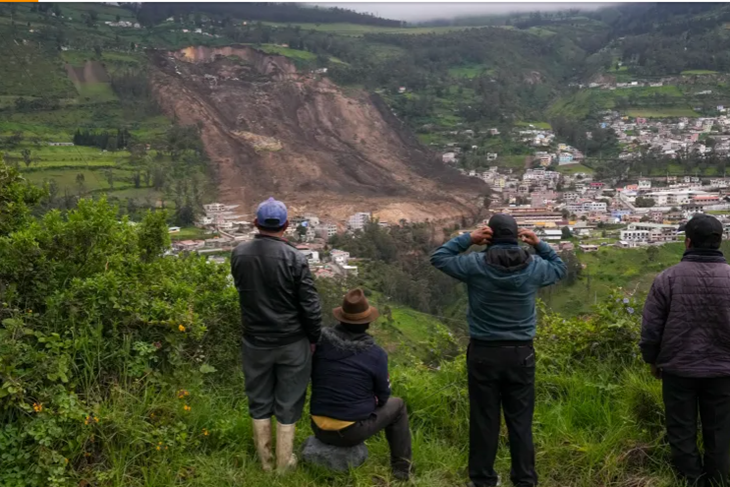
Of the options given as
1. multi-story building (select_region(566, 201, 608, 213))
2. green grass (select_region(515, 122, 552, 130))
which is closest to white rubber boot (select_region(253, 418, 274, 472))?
multi-story building (select_region(566, 201, 608, 213))

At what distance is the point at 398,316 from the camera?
1895 centimetres

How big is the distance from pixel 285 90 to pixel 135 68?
46.4 feet

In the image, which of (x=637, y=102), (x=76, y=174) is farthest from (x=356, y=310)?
(x=637, y=102)

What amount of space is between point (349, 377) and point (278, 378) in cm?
38

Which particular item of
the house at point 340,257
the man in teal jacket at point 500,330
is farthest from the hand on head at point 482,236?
the house at point 340,257

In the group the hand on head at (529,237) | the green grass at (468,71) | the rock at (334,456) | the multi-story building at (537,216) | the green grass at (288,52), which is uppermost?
the green grass at (288,52)

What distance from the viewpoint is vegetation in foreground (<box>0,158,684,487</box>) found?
2.63m

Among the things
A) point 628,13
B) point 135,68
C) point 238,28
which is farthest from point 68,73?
point 628,13

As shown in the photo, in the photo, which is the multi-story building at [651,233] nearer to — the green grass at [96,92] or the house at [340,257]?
the house at [340,257]

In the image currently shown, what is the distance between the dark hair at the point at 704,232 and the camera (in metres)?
2.66

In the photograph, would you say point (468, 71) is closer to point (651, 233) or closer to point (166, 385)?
point (651, 233)

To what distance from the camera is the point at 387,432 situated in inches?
117

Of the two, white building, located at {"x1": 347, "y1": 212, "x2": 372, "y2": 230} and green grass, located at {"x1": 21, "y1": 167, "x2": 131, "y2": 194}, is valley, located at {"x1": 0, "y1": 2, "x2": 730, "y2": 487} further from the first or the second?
white building, located at {"x1": 347, "y1": 212, "x2": 372, "y2": 230}

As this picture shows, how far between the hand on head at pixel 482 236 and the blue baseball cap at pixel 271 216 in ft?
3.18
